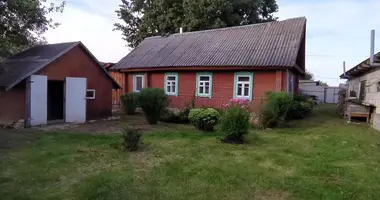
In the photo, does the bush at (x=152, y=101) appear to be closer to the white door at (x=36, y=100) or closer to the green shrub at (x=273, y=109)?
the white door at (x=36, y=100)

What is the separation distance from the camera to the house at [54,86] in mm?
12734

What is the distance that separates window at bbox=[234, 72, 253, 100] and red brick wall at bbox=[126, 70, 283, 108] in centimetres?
23

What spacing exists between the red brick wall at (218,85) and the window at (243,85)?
0.23m

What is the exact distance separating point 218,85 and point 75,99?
771 centimetres

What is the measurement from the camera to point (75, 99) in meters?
14.3

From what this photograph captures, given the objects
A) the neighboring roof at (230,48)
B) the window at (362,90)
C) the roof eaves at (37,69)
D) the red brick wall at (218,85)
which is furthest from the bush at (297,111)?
the roof eaves at (37,69)

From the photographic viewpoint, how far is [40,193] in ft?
17.5

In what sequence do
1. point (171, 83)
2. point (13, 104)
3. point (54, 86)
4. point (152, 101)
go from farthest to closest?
point (171, 83) < point (54, 86) < point (152, 101) < point (13, 104)

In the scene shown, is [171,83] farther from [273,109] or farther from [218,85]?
[273,109]

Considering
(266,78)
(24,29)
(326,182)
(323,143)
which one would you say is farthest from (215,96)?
(326,182)

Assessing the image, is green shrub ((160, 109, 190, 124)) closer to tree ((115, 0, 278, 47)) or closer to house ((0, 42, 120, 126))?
house ((0, 42, 120, 126))

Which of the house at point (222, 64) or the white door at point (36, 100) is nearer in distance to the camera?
the white door at point (36, 100)

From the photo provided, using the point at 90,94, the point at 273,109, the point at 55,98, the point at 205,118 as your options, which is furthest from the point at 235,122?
the point at 55,98

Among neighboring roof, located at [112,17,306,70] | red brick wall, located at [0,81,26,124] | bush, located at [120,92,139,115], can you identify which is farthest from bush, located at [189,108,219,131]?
red brick wall, located at [0,81,26,124]
